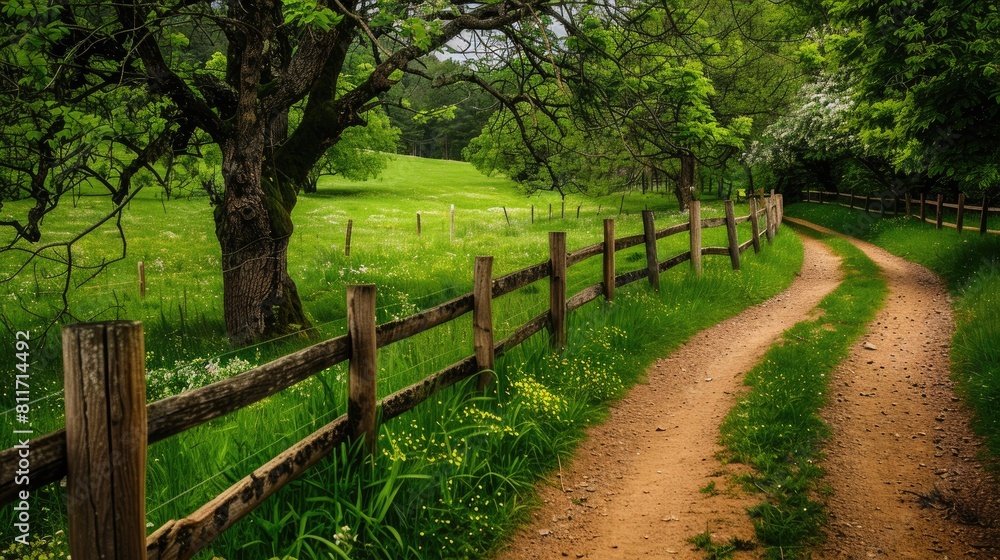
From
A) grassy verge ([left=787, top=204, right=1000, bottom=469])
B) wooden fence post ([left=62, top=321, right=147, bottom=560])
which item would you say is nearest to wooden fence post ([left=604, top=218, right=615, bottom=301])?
grassy verge ([left=787, top=204, right=1000, bottom=469])

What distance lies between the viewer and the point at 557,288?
7.57m

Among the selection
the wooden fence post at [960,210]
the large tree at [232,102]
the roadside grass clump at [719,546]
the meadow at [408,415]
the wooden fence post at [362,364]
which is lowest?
the roadside grass clump at [719,546]

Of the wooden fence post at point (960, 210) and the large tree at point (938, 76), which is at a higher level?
the large tree at point (938, 76)

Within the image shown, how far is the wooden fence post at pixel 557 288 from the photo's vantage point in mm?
7469

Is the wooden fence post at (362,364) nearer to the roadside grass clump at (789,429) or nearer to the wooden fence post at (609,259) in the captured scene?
the roadside grass clump at (789,429)

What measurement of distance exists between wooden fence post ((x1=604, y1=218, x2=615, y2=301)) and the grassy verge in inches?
177

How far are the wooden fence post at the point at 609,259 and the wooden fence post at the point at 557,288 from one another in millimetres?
1838

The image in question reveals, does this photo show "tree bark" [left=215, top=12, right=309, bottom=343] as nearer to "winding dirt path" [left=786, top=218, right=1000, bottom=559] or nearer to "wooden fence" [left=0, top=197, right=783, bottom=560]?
"wooden fence" [left=0, top=197, right=783, bottom=560]

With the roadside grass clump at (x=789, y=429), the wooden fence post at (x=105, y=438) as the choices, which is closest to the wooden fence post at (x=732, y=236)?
the roadside grass clump at (x=789, y=429)

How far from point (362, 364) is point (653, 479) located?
2930mm

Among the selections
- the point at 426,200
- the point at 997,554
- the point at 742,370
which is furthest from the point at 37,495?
the point at 426,200

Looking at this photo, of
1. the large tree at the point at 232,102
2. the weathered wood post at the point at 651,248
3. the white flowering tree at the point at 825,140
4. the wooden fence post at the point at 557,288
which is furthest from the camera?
the white flowering tree at the point at 825,140

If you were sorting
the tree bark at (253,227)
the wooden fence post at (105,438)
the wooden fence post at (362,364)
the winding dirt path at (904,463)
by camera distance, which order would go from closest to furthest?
the wooden fence post at (105,438) < the wooden fence post at (362,364) < the winding dirt path at (904,463) < the tree bark at (253,227)

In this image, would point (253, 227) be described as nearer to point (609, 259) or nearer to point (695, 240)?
point (609, 259)
